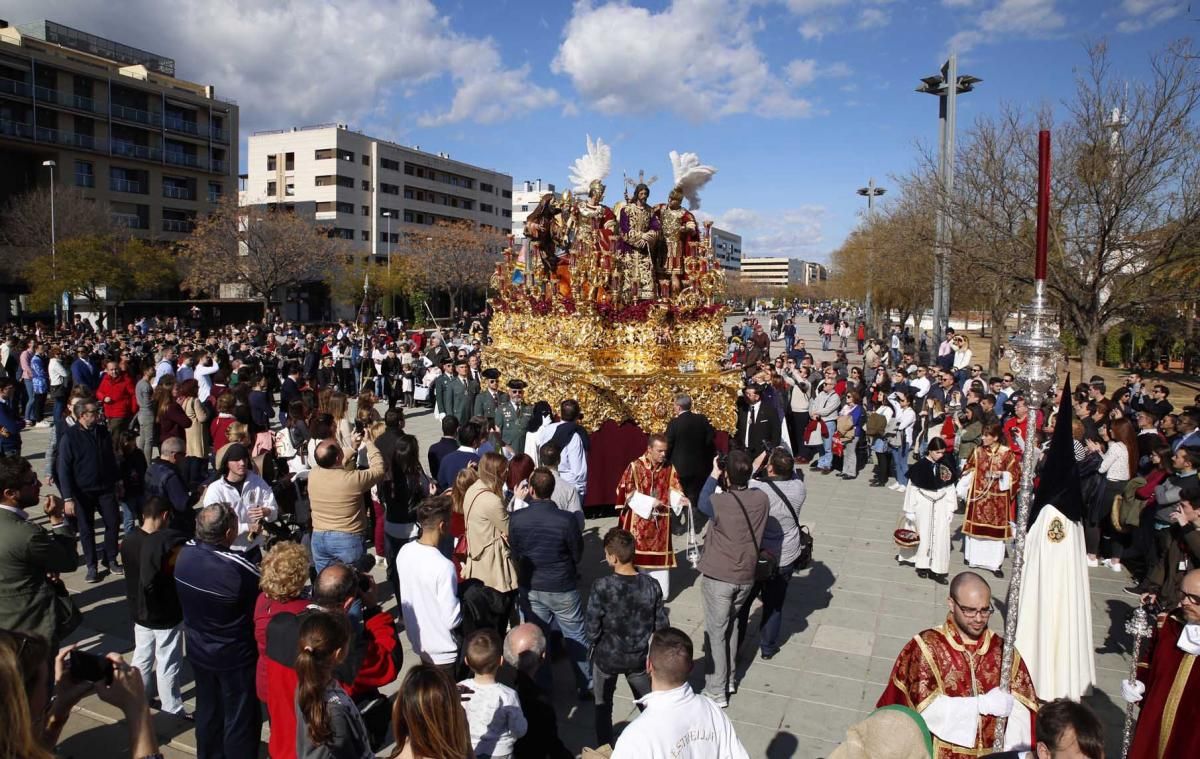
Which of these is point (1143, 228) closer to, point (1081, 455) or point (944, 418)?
point (944, 418)

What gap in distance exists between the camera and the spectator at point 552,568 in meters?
5.36

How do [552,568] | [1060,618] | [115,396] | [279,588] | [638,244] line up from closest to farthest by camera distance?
[279,588], [1060,618], [552,568], [115,396], [638,244]

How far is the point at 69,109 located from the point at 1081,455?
52.0m

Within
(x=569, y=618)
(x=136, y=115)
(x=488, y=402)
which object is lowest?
(x=569, y=618)

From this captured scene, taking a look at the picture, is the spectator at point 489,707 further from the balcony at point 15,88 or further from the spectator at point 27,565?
the balcony at point 15,88

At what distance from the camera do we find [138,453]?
27.1 feet

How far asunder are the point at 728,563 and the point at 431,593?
6.88 ft

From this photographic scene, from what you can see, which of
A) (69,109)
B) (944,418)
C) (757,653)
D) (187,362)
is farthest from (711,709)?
(69,109)

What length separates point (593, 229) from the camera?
12.1 metres

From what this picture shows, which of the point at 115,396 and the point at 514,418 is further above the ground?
the point at 115,396

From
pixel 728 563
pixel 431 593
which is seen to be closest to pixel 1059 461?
pixel 728 563

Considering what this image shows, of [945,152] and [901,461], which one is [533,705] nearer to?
[901,461]

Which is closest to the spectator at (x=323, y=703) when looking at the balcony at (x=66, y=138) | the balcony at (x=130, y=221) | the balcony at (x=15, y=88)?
the balcony at (x=130, y=221)

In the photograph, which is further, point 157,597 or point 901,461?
point 901,461
